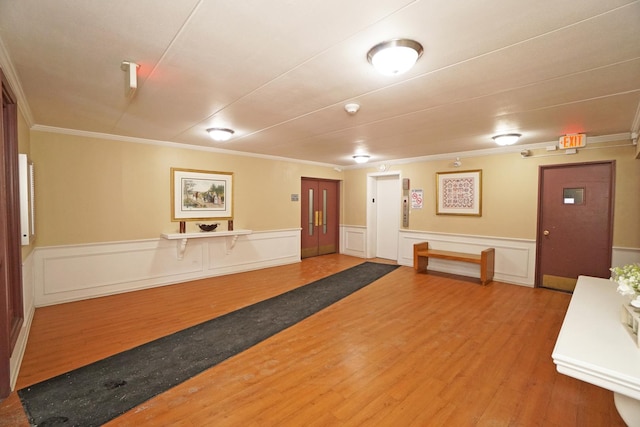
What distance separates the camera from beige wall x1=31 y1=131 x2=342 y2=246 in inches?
155

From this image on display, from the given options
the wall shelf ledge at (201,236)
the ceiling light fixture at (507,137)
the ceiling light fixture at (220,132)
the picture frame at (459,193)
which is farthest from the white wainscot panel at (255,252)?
the ceiling light fixture at (507,137)

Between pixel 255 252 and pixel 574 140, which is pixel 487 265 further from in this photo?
pixel 255 252

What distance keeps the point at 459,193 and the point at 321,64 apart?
4.63m

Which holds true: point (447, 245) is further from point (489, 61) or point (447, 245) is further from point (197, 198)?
point (197, 198)

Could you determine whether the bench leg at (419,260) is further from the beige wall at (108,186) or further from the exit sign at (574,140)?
the beige wall at (108,186)

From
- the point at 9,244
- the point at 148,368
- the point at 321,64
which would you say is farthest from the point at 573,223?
the point at 9,244

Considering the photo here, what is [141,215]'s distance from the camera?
15.4 feet

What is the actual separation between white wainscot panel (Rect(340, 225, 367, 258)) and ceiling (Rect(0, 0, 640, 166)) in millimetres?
4064

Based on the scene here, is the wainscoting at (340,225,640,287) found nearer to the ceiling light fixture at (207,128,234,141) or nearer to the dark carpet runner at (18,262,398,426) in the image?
the dark carpet runner at (18,262,398,426)

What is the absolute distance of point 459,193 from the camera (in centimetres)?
573

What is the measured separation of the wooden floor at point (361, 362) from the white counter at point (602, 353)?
791 millimetres

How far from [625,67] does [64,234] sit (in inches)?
251

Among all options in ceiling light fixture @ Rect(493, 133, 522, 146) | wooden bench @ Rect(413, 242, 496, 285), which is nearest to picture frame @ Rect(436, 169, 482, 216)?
wooden bench @ Rect(413, 242, 496, 285)

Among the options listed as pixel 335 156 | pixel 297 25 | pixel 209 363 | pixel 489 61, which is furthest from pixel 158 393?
pixel 335 156
